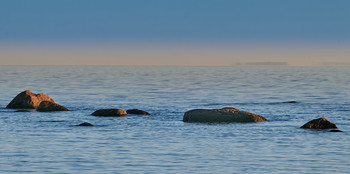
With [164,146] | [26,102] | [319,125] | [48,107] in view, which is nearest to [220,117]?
[319,125]

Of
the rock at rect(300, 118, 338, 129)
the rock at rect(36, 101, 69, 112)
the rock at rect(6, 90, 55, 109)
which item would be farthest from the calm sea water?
the rock at rect(6, 90, 55, 109)

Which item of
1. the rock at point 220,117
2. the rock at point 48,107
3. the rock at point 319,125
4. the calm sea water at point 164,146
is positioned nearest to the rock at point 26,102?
the rock at point 48,107

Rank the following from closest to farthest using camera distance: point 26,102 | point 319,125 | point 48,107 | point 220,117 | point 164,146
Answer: point 164,146 → point 319,125 → point 220,117 → point 48,107 → point 26,102

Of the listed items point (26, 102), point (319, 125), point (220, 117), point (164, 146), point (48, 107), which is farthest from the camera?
point (26, 102)

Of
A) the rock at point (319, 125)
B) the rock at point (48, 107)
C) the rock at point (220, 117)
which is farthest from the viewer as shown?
the rock at point (48, 107)

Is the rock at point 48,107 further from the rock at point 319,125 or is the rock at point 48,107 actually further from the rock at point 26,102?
the rock at point 319,125

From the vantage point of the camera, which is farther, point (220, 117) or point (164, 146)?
point (220, 117)

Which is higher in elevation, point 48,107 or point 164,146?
point 48,107

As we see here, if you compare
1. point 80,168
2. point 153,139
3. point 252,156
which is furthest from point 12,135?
point 252,156

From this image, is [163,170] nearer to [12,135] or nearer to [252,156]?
[252,156]

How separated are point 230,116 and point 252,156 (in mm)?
12094

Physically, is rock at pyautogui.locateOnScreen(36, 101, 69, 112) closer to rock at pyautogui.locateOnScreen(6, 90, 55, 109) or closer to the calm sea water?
rock at pyautogui.locateOnScreen(6, 90, 55, 109)

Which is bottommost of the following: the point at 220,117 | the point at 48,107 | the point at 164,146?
the point at 164,146

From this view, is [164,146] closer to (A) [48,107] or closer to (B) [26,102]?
(A) [48,107]
